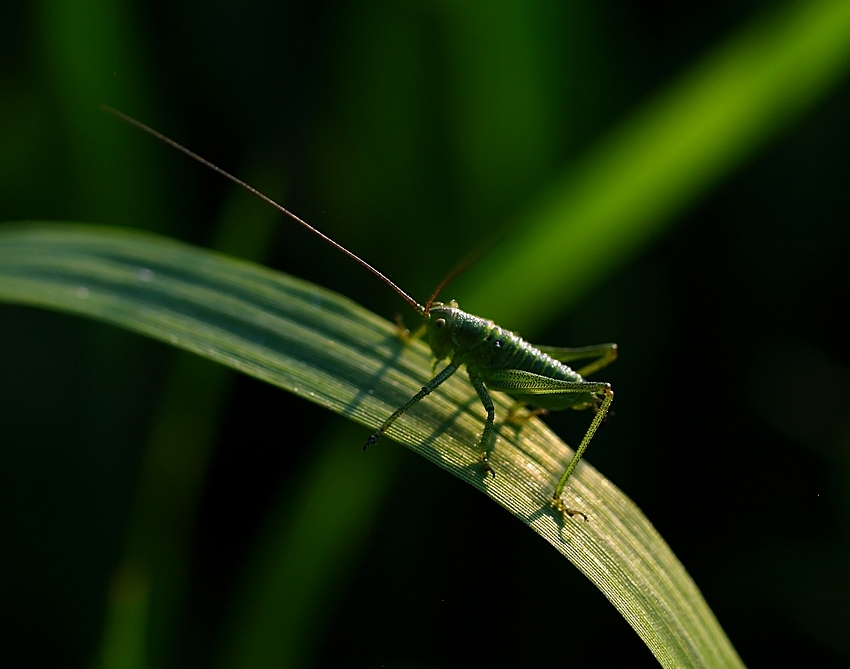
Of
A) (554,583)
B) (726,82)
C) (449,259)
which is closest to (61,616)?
(554,583)

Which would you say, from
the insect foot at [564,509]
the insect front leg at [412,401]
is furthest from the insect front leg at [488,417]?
the insect foot at [564,509]

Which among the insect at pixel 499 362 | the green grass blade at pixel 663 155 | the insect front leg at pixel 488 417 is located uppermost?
the green grass blade at pixel 663 155

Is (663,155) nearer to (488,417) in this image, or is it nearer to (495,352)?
(495,352)

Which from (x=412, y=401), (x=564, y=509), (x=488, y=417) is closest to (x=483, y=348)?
(x=488, y=417)

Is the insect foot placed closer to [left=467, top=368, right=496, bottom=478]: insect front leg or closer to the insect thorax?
[left=467, top=368, right=496, bottom=478]: insect front leg

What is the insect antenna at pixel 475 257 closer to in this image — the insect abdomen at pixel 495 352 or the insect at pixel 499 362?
the insect at pixel 499 362

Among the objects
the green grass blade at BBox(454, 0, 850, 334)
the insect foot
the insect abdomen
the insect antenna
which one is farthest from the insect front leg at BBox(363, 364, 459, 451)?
the insect foot

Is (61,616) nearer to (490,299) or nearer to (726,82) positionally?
(490,299)
